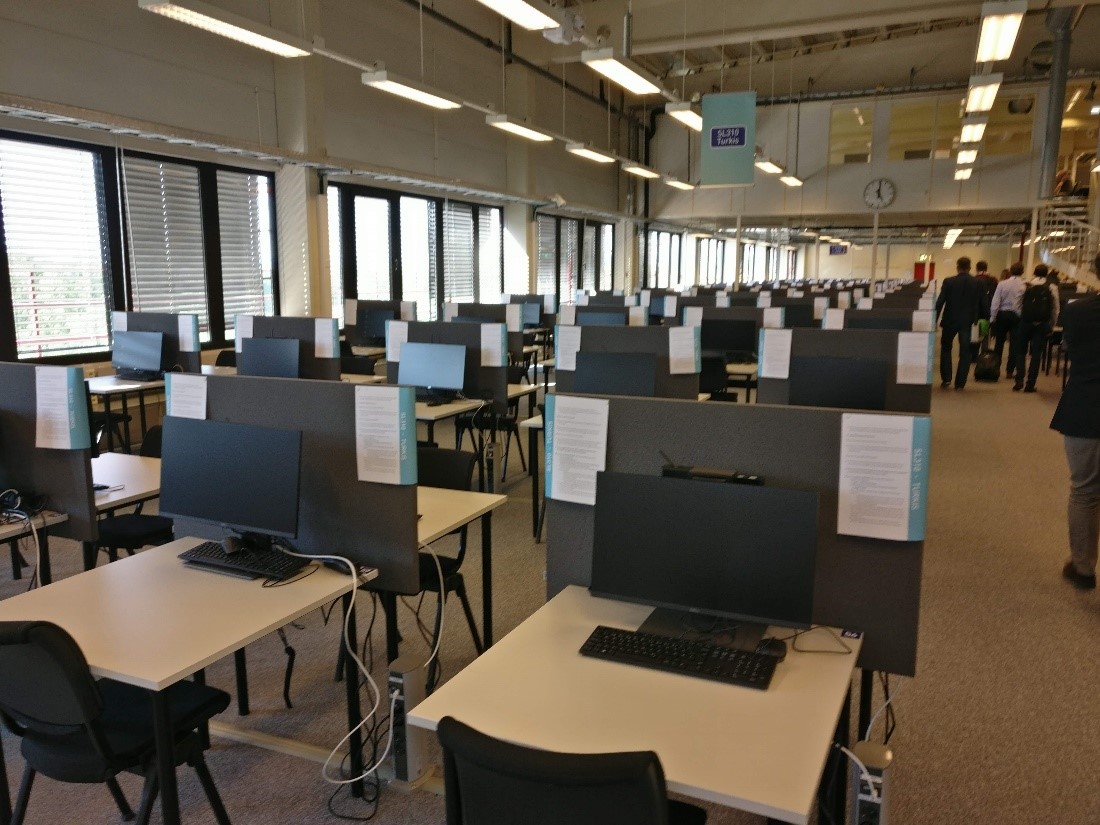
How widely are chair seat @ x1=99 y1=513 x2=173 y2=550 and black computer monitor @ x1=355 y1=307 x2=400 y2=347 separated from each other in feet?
15.3

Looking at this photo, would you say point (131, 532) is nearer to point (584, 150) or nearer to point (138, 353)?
point (138, 353)

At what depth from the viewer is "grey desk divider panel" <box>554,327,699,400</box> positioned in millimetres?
4789

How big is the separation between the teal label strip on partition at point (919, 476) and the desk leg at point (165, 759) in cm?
173

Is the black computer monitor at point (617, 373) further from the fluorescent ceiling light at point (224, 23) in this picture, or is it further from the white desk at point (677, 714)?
the fluorescent ceiling light at point (224, 23)

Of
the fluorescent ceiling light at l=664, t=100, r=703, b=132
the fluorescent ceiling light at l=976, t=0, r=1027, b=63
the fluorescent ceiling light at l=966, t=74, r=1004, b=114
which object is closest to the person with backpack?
the fluorescent ceiling light at l=966, t=74, r=1004, b=114

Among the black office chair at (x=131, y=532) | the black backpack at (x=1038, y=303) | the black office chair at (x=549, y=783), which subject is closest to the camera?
the black office chair at (x=549, y=783)

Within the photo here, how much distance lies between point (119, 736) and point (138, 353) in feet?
15.8

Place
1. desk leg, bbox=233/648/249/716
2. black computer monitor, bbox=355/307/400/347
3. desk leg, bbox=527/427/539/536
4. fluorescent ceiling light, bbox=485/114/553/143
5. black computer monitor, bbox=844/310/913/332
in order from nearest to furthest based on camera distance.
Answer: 1. desk leg, bbox=233/648/249/716
2. desk leg, bbox=527/427/539/536
3. black computer monitor, bbox=844/310/913/332
4. black computer monitor, bbox=355/307/400/347
5. fluorescent ceiling light, bbox=485/114/553/143

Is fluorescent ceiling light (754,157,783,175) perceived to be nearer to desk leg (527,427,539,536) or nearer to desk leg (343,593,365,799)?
desk leg (527,427,539,536)

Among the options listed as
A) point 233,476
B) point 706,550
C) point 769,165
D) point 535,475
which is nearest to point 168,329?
point 535,475

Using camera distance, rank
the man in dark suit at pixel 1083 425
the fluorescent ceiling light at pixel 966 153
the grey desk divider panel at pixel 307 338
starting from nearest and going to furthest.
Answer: the man in dark suit at pixel 1083 425, the grey desk divider panel at pixel 307 338, the fluorescent ceiling light at pixel 966 153

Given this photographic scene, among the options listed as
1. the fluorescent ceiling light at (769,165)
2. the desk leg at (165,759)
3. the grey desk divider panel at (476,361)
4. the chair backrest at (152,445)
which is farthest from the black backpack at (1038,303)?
the desk leg at (165,759)

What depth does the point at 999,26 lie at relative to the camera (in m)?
6.08

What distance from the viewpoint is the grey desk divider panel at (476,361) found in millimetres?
5227
